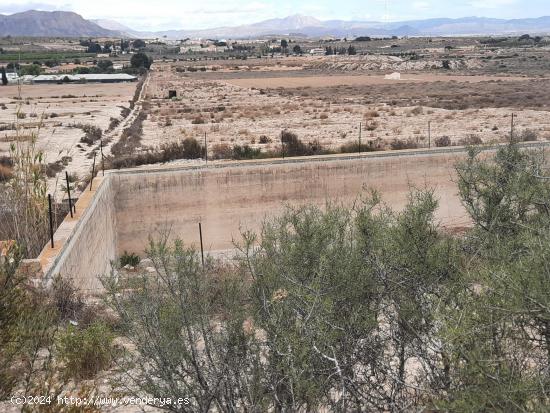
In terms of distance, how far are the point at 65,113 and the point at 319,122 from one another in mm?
18723

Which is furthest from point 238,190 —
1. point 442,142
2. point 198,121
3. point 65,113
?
point 65,113

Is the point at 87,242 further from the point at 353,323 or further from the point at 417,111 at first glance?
the point at 417,111

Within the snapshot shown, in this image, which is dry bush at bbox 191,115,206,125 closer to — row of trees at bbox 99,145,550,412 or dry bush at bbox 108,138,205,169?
dry bush at bbox 108,138,205,169

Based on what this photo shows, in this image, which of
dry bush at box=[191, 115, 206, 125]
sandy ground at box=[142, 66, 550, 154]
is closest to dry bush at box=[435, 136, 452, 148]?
sandy ground at box=[142, 66, 550, 154]

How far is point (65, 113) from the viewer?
4384 centimetres

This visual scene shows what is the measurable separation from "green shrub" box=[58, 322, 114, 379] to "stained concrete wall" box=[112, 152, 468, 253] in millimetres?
10921

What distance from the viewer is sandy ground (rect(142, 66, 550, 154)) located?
3135 centimetres

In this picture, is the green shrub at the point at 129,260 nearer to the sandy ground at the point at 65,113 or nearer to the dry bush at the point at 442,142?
the sandy ground at the point at 65,113

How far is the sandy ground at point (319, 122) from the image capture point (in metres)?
31.4

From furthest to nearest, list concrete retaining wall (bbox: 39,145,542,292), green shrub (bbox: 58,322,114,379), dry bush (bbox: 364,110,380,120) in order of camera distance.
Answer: dry bush (bbox: 364,110,380,120) < concrete retaining wall (bbox: 39,145,542,292) < green shrub (bbox: 58,322,114,379)

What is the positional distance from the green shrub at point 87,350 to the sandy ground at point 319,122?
18.9 m

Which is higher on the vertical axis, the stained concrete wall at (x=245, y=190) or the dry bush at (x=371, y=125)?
the dry bush at (x=371, y=125)

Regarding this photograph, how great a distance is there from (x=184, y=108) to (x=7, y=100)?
54.7 feet

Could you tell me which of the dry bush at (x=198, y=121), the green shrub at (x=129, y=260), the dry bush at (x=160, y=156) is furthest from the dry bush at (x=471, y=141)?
the dry bush at (x=198, y=121)
